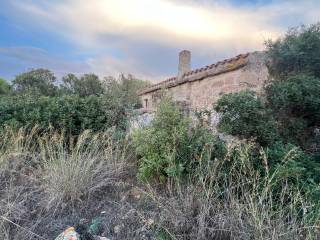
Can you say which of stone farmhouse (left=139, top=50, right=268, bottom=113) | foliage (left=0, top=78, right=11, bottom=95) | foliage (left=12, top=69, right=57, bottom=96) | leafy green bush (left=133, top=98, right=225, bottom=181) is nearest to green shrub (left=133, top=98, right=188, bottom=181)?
leafy green bush (left=133, top=98, right=225, bottom=181)

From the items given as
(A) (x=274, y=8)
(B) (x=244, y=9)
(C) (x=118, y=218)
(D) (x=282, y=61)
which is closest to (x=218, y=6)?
(B) (x=244, y=9)

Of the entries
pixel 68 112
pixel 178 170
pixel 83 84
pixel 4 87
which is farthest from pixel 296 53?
pixel 4 87

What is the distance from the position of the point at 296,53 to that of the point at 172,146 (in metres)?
4.39

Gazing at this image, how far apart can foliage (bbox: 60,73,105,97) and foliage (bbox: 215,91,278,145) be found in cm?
1846

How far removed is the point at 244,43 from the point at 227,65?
1.63 m

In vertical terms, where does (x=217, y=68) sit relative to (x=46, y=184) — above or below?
above

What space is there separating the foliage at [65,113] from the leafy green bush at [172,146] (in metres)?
2.40

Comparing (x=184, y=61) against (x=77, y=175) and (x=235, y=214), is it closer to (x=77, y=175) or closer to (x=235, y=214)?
(x=77, y=175)

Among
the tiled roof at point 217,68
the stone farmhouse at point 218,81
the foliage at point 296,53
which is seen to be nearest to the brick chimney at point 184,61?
the stone farmhouse at point 218,81

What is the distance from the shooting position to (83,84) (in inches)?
915

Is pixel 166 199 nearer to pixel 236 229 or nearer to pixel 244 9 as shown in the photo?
pixel 236 229

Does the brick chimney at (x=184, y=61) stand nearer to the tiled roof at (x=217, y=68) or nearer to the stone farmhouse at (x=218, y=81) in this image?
the stone farmhouse at (x=218, y=81)

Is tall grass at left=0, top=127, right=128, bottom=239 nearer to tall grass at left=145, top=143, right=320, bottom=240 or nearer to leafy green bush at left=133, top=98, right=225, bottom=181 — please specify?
leafy green bush at left=133, top=98, right=225, bottom=181

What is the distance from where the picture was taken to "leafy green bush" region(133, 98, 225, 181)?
430 cm
